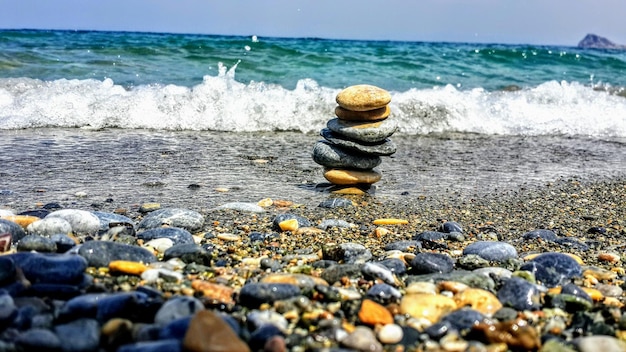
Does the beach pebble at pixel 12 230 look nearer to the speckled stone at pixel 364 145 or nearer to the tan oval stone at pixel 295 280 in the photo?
the tan oval stone at pixel 295 280

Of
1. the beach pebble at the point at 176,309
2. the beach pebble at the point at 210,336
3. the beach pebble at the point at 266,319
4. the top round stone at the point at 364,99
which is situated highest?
the top round stone at the point at 364,99

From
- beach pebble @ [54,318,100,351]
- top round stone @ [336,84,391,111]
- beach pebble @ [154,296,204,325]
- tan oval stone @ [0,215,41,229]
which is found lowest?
tan oval stone @ [0,215,41,229]

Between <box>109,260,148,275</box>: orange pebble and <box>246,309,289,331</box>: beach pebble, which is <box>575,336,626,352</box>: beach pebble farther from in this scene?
<box>109,260,148,275</box>: orange pebble

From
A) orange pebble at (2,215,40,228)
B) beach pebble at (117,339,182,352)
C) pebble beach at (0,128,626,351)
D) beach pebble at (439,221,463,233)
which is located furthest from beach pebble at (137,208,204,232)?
beach pebble at (117,339,182,352)

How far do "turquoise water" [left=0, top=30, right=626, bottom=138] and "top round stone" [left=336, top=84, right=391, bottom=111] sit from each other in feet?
12.4

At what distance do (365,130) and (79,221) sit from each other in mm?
2089

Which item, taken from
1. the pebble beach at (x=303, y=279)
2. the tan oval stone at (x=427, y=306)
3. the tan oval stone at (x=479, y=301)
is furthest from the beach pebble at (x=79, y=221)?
the tan oval stone at (x=479, y=301)

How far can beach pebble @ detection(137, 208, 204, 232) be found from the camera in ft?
10.4

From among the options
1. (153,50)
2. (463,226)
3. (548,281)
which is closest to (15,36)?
(153,50)

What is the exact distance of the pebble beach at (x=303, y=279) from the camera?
1.70 meters

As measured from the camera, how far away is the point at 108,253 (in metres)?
2.30

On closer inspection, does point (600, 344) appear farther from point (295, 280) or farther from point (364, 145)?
point (364, 145)

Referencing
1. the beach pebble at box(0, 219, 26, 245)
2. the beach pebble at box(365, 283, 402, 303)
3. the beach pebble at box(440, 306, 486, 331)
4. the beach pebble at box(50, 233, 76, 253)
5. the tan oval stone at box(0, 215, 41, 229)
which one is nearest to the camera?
the beach pebble at box(440, 306, 486, 331)

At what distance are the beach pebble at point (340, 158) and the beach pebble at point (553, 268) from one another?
1.98 m
